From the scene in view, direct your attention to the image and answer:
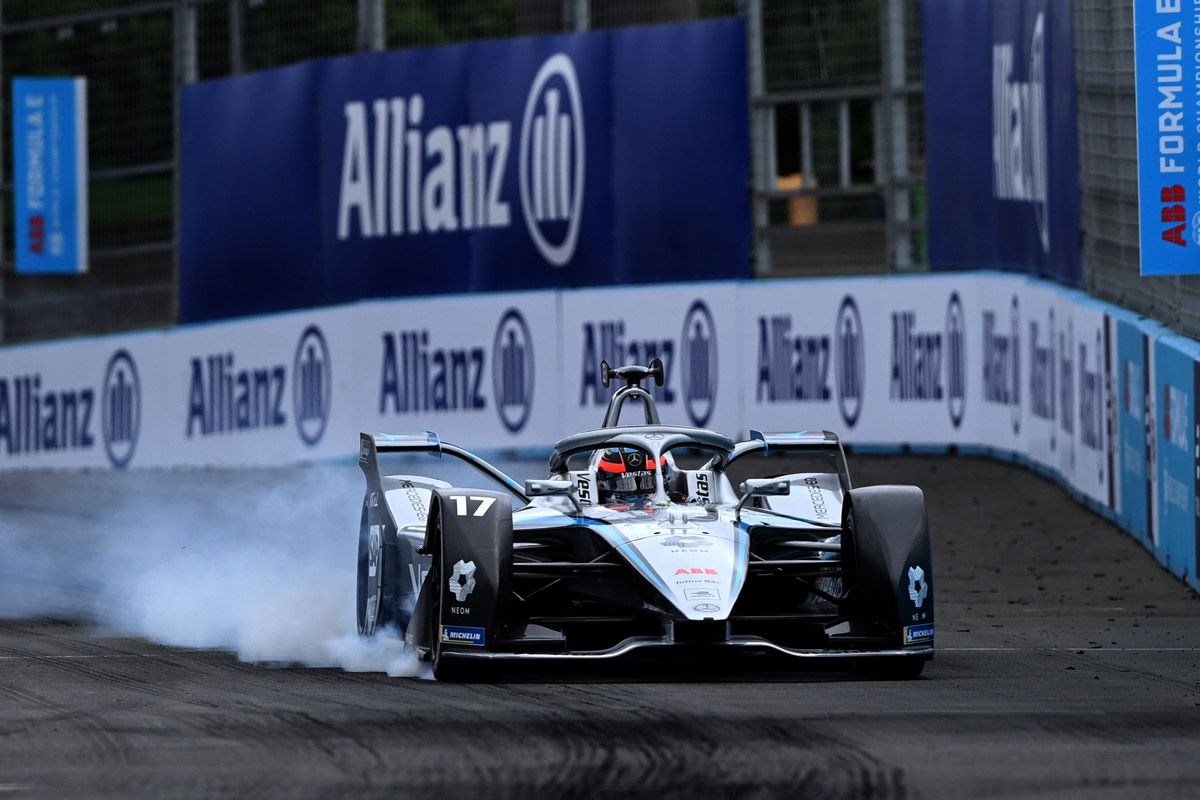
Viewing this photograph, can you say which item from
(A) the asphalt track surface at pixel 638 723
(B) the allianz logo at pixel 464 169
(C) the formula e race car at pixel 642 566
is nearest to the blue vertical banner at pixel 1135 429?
(A) the asphalt track surface at pixel 638 723

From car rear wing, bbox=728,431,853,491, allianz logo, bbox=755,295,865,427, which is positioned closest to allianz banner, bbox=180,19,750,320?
allianz logo, bbox=755,295,865,427

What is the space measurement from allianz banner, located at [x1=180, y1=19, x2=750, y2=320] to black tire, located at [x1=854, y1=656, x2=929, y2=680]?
13.7m

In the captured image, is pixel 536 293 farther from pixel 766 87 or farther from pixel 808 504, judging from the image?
pixel 808 504

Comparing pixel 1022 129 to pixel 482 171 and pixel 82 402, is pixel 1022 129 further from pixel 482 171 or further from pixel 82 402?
pixel 82 402

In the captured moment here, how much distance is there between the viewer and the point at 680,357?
23750 millimetres

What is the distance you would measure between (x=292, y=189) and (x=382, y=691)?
57.1 feet

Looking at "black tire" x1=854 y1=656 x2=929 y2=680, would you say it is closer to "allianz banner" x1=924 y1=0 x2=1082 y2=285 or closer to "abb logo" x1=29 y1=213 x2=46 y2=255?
"allianz banner" x1=924 y1=0 x2=1082 y2=285

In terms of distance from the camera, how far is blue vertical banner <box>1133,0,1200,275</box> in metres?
14.6

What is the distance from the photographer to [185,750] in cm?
→ 821

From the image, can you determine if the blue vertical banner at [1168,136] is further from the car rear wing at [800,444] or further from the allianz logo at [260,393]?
the allianz logo at [260,393]

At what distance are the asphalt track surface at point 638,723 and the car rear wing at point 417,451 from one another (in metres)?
1.16

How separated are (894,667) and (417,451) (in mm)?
2806

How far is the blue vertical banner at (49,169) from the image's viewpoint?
98.4 ft

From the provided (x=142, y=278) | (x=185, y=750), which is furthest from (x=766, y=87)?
(x=185, y=750)
